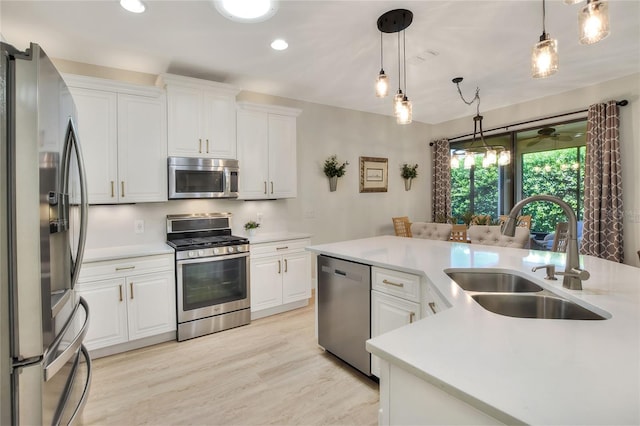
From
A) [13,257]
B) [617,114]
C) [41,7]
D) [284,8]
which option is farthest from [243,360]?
[617,114]

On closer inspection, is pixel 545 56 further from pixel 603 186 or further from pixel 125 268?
pixel 125 268

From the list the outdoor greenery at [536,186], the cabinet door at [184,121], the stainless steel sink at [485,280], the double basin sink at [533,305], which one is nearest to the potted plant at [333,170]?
the cabinet door at [184,121]

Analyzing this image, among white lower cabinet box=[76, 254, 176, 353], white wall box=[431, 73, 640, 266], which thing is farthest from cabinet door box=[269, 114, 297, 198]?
white wall box=[431, 73, 640, 266]

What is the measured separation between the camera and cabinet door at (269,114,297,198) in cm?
383

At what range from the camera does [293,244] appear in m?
3.79

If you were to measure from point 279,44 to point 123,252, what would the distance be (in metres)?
2.33

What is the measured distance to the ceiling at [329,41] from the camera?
228cm

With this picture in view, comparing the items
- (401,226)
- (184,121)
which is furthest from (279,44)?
(401,226)

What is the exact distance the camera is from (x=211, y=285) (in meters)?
3.20

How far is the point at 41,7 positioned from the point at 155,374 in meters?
2.77

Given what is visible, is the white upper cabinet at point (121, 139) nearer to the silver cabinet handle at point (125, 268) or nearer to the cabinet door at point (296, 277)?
the silver cabinet handle at point (125, 268)

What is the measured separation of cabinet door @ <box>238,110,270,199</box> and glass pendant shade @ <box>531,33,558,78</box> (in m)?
2.76

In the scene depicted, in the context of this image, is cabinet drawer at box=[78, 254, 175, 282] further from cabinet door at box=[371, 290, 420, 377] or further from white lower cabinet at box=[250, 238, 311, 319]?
cabinet door at box=[371, 290, 420, 377]

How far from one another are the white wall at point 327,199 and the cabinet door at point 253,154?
12.8 inches
